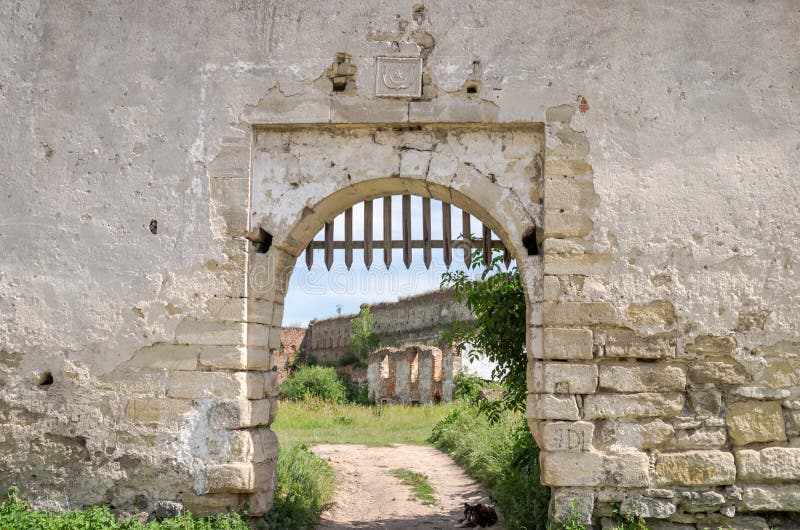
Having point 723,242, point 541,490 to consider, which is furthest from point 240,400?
point 723,242

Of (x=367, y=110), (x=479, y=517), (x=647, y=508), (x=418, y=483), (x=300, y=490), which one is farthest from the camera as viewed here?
(x=418, y=483)

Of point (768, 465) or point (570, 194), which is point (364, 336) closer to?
point (570, 194)

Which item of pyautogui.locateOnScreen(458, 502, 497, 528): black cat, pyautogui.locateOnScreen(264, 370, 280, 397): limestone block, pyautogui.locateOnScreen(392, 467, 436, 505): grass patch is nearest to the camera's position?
pyautogui.locateOnScreen(264, 370, 280, 397): limestone block

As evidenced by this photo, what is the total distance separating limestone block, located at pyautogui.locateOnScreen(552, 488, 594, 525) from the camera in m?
4.34

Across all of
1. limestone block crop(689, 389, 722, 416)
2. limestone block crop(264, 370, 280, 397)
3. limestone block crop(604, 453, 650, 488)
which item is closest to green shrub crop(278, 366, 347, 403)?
limestone block crop(264, 370, 280, 397)

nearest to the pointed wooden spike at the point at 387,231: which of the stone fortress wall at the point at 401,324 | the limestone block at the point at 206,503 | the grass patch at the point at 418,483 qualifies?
the limestone block at the point at 206,503

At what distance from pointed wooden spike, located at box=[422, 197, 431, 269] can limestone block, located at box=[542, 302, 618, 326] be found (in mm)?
1221

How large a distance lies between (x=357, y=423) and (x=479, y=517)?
8.59m

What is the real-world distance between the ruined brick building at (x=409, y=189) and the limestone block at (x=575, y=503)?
2 centimetres

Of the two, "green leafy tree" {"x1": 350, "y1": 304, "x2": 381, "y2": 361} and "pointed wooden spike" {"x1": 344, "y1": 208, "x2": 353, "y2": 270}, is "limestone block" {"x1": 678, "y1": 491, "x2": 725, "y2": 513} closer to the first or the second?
"pointed wooden spike" {"x1": 344, "y1": 208, "x2": 353, "y2": 270}

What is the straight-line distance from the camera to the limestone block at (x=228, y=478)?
4.59 metres

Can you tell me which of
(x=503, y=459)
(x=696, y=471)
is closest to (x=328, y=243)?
(x=696, y=471)

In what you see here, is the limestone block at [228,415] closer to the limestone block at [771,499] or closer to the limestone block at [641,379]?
the limestone block at [641,379]

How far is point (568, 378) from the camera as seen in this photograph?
448 centimetres
